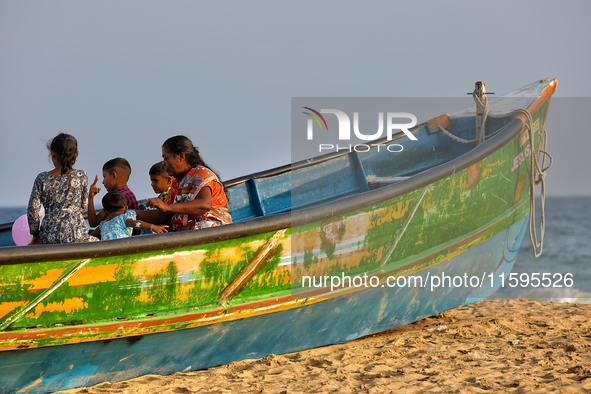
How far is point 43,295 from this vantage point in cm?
284

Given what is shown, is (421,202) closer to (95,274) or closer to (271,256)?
(271,256)

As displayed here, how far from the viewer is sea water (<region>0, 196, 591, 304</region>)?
956 centimetres

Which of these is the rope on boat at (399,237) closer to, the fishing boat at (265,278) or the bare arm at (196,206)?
the fishing boat at (265,278)

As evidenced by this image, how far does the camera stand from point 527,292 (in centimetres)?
966

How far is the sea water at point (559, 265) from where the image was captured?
9.56 meters

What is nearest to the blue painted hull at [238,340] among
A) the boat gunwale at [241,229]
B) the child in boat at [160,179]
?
the boat gunwale at [241,229]

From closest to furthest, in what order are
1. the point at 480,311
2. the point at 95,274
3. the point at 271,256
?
the point at 95,274 → the point at 271,256 → the point at 480,311

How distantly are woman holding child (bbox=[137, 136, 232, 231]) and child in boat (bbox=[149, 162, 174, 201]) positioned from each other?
0.82 meters

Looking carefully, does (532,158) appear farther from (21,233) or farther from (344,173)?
(21,233)

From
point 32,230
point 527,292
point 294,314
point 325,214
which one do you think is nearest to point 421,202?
point 325,214

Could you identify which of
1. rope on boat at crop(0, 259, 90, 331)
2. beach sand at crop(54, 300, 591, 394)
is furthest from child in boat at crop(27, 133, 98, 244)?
beach sand at crop(54, 300, 591, 394)

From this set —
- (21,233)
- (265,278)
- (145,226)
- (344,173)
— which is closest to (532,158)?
(344,173)

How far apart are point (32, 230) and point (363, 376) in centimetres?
235

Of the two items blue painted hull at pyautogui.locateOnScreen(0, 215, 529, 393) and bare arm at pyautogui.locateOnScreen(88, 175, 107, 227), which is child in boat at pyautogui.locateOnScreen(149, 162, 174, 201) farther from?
blue painted hull at pyautogui.locateOnScreen(0, 215, 529, 393)
